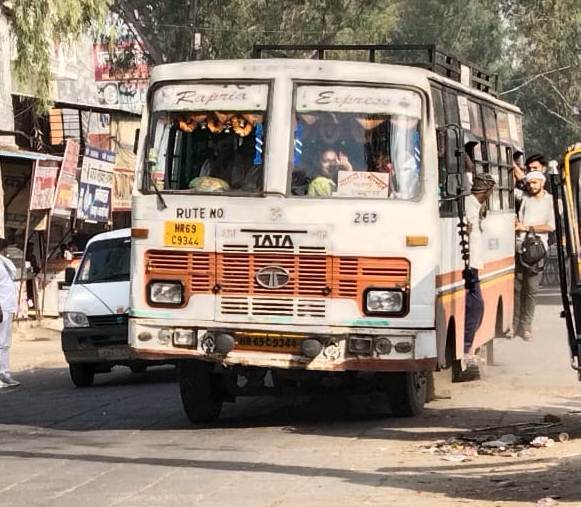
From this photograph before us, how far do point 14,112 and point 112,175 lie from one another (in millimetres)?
2609

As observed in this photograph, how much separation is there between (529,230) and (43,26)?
9.33 m

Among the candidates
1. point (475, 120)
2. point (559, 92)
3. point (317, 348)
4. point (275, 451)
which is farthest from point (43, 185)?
point (559, 92)

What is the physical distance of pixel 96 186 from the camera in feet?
102

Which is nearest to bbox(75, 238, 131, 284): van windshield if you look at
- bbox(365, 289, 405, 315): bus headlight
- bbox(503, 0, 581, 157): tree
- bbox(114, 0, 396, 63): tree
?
bbox(365, 289, 405, 315): bus headlight

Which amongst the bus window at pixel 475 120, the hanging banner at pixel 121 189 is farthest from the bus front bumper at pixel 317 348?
the hanging banner at pixel 121 189

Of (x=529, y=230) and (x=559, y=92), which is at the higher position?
(x=559, y=92)

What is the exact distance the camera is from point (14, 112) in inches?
1209

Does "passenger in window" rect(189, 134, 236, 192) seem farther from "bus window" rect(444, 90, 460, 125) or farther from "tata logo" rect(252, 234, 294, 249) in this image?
"bus window" rect(444, 90, 460, 125)

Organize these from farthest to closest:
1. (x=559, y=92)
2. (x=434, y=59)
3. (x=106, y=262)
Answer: (x=559, y=92), (x=106, y=262), (x=434, y=59)

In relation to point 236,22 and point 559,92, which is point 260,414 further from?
point 559,92

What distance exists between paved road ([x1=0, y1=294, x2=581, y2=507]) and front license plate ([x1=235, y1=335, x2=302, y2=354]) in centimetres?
72

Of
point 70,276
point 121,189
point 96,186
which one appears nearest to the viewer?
point 70,276

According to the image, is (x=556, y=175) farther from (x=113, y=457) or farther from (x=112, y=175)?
(x=112, y=175)

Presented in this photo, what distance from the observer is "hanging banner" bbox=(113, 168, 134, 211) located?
33125mm
